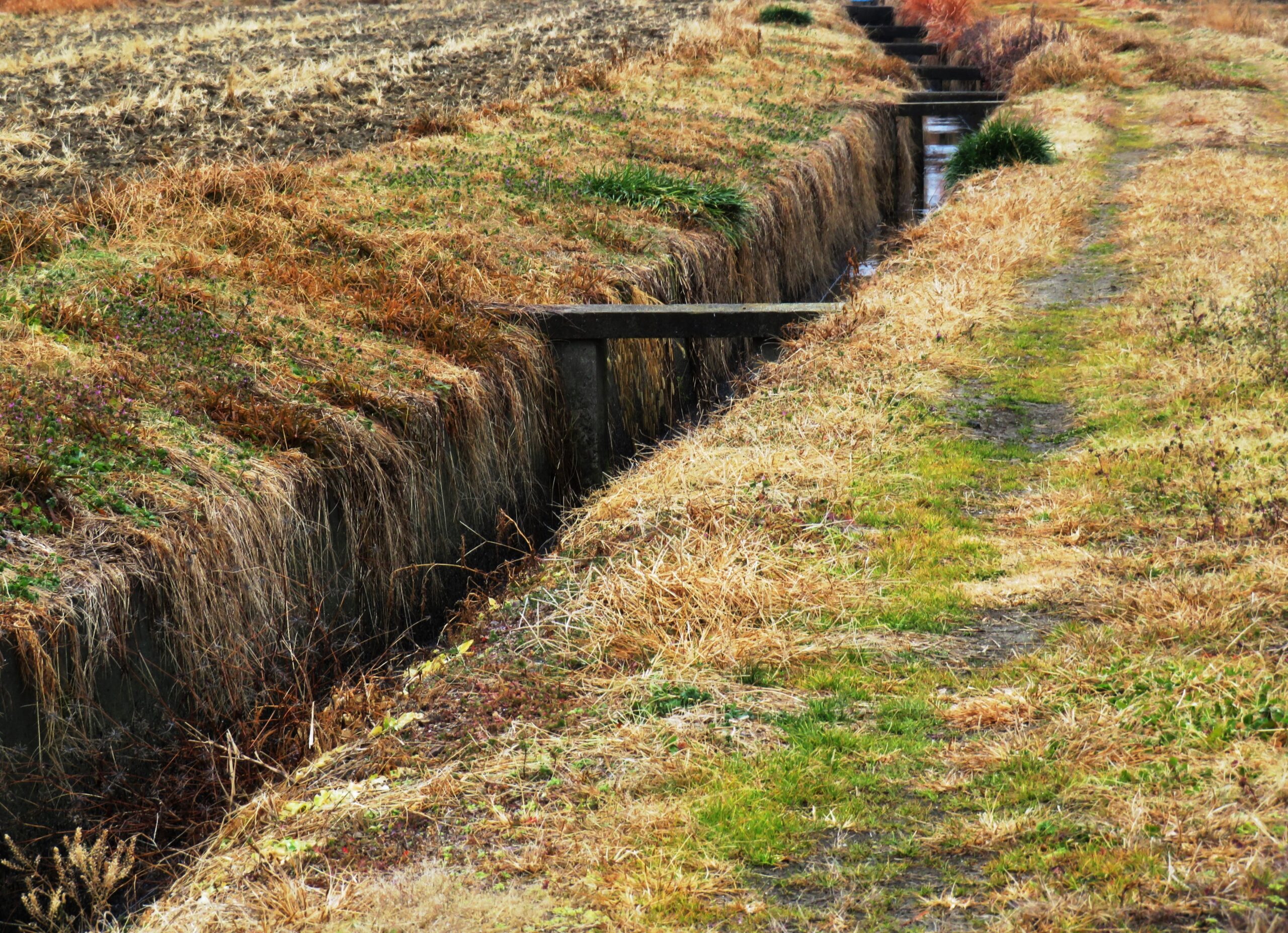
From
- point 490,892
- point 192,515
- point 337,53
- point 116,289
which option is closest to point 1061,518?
point 490,892

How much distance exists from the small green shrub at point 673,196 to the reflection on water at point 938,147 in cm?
772

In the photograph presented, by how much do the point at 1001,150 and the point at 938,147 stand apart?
10.4m

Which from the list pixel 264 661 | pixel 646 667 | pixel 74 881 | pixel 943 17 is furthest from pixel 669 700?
pixel 943 17

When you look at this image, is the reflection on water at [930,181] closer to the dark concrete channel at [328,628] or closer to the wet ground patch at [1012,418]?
the dark concrete channel at [328,628]

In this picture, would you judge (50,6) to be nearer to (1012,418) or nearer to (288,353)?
(288,353)

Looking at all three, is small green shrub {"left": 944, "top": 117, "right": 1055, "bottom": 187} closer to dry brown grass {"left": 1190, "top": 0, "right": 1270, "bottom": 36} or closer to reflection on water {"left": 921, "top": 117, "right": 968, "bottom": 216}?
reflection on water {"left": 921, "top": 117, "right": 968, "bottom": 216}

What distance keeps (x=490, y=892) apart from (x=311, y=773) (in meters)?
1.24

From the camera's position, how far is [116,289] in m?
7.29

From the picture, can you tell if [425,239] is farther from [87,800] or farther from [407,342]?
[87,800]

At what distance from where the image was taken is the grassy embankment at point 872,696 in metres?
3.22

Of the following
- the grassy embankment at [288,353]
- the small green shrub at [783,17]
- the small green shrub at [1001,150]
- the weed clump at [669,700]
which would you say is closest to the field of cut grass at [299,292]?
the grassy embankment at [288,353]

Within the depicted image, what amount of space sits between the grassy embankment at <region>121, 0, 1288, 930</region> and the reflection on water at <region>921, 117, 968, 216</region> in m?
12.8

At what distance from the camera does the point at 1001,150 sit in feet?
49.9

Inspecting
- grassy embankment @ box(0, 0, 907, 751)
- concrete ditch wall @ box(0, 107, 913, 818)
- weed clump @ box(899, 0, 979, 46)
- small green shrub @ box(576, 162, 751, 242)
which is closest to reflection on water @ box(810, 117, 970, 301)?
grassy embankment @ box(0, 0, 907, 751)
